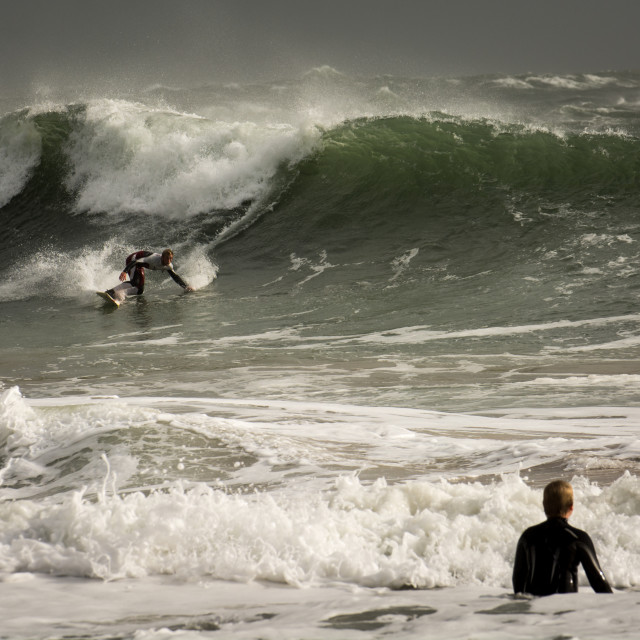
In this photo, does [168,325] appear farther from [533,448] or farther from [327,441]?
[533,448]

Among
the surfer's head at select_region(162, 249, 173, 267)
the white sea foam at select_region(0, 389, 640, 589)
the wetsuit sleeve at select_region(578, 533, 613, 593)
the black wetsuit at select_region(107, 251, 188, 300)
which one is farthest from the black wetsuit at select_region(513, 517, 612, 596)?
the surfer's head at select_region(162, 249, 173, 267)

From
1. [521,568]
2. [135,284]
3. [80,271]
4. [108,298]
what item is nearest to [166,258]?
[135,284]

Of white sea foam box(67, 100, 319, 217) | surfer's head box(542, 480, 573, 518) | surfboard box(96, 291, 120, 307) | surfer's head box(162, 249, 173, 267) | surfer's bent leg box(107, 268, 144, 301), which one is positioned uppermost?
white sea foam box(67, 100, 319, 217)

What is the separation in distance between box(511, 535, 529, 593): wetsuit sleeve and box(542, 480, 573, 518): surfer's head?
0.52 ft

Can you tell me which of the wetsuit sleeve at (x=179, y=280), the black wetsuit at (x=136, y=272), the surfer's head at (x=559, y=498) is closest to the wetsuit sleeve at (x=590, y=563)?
the surfer's head at (x=559, y=498)

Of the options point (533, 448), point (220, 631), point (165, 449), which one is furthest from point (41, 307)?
point (220, 631)

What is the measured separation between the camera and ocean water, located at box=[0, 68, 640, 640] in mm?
4012

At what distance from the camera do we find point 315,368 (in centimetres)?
1048

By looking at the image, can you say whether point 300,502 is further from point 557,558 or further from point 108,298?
point 108,298

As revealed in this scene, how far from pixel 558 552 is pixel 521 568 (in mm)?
161

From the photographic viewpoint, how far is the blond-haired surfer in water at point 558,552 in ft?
11.2

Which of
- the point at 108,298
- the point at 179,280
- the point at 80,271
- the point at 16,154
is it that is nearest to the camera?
the point at 108,298

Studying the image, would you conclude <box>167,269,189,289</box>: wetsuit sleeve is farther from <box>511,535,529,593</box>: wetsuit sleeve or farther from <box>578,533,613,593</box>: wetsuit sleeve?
<box>578,533,613,593</box>: wetsuit sleeve

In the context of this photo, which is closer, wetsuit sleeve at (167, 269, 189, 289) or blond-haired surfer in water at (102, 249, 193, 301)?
blond-haired surfer in water at (102, 249, 193, 301)
